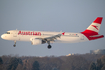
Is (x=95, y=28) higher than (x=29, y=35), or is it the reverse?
(x=95, y=28)

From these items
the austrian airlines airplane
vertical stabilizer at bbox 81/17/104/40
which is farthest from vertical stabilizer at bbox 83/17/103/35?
the austrian airlines airplane

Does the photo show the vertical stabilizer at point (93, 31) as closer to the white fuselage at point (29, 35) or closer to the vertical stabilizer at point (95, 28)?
the vertical stabilizer at point (95, 28)

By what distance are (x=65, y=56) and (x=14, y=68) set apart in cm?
2140

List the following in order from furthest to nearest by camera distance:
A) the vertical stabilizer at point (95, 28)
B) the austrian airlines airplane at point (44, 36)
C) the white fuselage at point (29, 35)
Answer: the vertical stabilizer at point (95, 28) < the white fuselage at point (29, 35) < the austrian airlines airplane at point (44, 36)

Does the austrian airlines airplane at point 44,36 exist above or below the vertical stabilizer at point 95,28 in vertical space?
below

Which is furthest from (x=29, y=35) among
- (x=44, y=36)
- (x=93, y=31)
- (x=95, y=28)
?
(x=95, y=28)

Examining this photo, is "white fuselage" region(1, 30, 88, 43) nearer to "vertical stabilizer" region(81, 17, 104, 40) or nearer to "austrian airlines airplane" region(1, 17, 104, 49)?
"austrian airlines airplane" region(1, 17, 104, 49)

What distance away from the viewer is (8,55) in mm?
90188

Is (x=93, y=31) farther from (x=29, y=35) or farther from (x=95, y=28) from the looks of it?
(x=29, y=35)

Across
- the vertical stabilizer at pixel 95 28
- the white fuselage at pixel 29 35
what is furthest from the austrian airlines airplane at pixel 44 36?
the vertical stabilizer at pixel 95 28

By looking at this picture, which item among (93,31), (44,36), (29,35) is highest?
(93,31)

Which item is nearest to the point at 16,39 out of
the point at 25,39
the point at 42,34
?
the point at 25,39

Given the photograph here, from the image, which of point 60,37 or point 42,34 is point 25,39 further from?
point 60,37

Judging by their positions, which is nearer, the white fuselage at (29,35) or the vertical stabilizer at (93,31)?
the white fuselage at (29,35)
